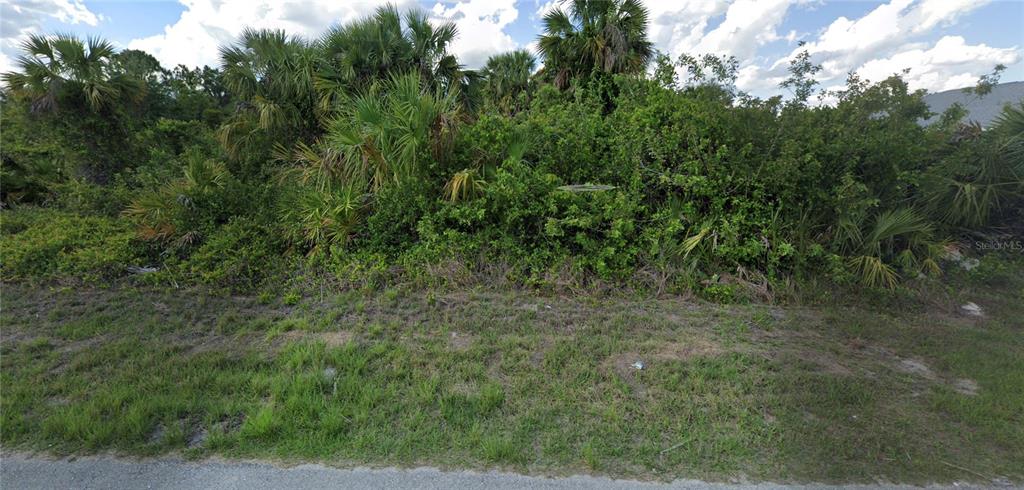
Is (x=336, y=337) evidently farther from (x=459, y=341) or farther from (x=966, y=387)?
(x=966, y=387)

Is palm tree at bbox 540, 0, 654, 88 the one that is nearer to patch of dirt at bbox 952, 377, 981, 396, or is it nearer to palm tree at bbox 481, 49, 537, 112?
palm tree at bbox 481, 49, 537, 112

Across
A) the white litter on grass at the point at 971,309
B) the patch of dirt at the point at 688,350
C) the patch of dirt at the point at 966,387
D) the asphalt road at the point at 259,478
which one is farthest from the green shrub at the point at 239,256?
the white litter on grass at the point at 971,309

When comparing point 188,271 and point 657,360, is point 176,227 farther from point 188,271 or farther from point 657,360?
point 657,360

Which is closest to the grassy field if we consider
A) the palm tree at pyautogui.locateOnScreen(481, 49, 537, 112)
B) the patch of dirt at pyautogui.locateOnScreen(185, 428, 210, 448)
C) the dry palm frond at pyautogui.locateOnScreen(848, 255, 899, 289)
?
the patch of dirt at pyautogui.locateOnScreen(185, 428, 210, 448)

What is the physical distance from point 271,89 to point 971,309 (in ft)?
41.2

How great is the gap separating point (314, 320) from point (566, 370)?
2.67 meters

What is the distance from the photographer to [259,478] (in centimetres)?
252

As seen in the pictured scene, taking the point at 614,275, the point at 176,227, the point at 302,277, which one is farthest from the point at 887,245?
the point at 176,227

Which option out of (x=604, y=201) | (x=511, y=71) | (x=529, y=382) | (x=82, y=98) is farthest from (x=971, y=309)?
→ (x=82, y=98)

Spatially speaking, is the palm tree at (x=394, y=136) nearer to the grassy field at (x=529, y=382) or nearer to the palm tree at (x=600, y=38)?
the grassy field at (x=529, y=382)

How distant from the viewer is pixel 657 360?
12.7ft

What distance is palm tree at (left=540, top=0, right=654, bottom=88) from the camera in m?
9.31

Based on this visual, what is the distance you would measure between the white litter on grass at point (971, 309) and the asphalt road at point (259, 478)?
3893 millimetres

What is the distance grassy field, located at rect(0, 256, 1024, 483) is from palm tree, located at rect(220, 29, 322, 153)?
587cm
